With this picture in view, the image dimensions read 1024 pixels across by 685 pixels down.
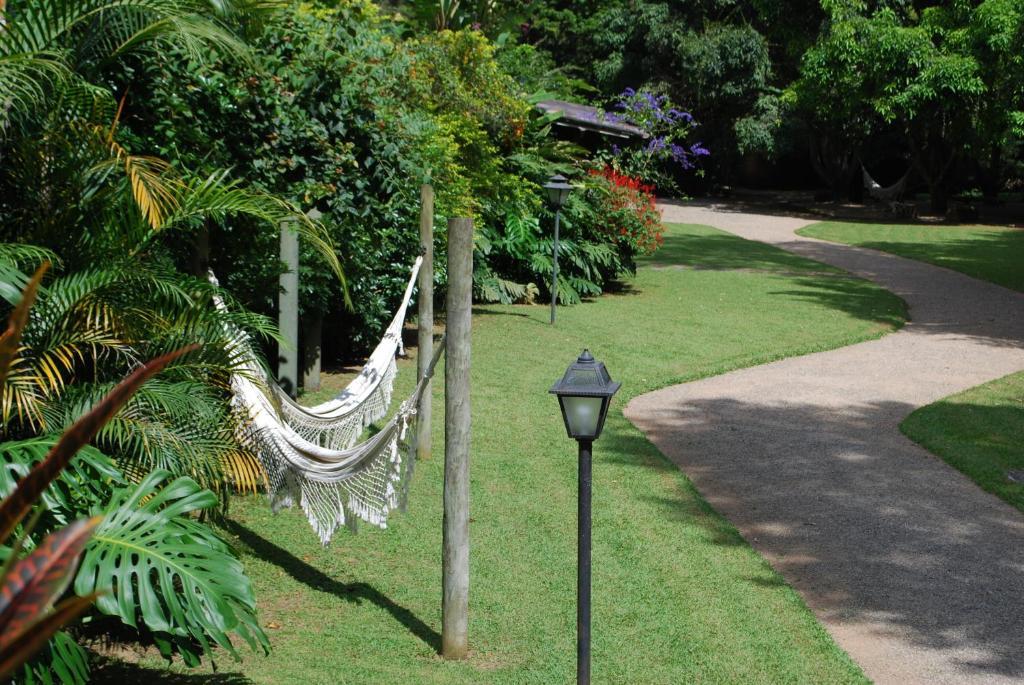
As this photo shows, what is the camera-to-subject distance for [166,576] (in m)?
3.40

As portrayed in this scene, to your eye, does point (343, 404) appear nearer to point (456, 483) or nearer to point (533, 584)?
point (533, 584)

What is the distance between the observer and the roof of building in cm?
1712

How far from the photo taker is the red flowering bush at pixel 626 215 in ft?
49.3

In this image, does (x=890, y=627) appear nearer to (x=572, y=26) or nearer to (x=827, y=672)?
(x=827, y=672)

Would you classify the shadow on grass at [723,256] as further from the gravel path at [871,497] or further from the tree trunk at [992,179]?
the tree trunk at [992,179]

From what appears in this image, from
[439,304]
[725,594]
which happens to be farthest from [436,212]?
[725,594]

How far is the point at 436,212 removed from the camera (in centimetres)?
1045

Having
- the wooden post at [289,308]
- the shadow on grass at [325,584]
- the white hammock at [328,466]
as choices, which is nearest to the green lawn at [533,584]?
the shadow on grass at [325,584]

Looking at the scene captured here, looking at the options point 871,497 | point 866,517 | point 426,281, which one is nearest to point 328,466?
point 426,281

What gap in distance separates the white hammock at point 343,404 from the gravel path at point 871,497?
84.2 inches

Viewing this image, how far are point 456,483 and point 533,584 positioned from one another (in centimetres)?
106

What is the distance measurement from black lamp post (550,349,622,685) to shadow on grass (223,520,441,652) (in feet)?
3.08

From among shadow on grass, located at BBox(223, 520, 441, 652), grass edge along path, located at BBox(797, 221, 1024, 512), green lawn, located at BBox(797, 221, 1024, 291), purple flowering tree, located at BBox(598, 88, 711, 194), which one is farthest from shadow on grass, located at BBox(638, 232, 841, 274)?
shadow on grass, located at BBox(223, 520, 441, 652)

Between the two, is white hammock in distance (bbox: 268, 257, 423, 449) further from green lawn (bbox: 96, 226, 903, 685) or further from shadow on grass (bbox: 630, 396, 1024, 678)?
shadow on grass (bbox: 630, 396, 1024, 678)
